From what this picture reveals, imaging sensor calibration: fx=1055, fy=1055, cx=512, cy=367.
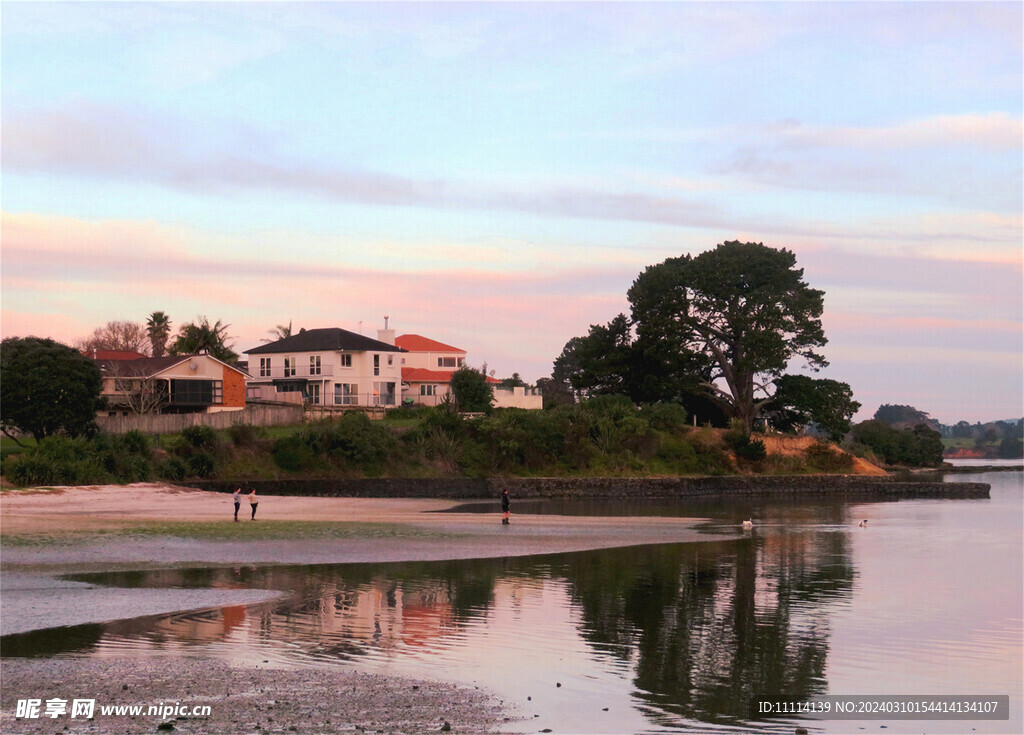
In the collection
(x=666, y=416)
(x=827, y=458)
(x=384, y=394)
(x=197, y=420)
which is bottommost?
(x=827, y=458)

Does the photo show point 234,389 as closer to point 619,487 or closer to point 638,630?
point 619,487

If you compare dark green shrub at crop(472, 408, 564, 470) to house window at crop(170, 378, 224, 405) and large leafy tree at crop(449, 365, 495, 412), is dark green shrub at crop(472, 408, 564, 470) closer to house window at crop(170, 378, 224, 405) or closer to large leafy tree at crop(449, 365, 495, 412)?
large leafy tree at crop(449, 365, 495, 412)

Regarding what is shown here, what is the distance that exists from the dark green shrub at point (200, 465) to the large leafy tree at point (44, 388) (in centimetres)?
634

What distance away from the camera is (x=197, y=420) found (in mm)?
72062

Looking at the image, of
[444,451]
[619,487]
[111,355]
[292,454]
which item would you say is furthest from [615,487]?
[111,355]

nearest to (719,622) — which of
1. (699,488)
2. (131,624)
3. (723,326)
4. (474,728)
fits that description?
(474,728)

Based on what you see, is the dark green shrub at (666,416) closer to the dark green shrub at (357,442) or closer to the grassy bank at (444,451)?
the grassy bank at (444,451)

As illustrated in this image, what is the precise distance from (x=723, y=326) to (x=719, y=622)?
6647 cm

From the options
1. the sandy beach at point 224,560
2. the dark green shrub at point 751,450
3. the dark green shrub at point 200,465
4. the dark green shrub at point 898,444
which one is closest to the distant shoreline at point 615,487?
the dark green shrub at point 200,465

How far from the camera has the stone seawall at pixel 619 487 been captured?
67.4 m

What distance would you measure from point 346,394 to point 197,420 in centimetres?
2510

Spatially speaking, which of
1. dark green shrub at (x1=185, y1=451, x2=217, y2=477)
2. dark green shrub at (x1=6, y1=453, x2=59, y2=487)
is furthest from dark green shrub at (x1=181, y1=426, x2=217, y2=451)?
dark green shrub at (x1=6, y1=453, x2=59, y2=487)

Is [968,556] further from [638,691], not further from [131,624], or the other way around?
[131,624]

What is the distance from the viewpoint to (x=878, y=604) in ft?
89.3
